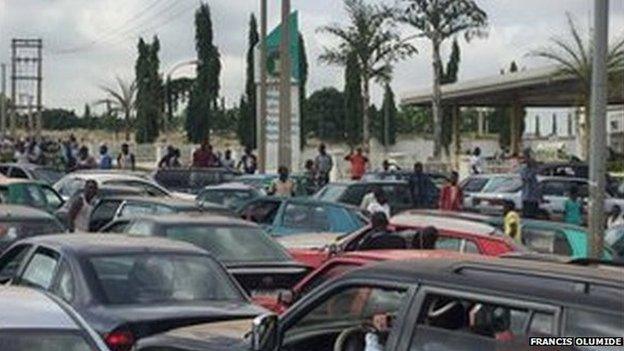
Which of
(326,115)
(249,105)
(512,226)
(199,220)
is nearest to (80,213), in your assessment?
(199,220)

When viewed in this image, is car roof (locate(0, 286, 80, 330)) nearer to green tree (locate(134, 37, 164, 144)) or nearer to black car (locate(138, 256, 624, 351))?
black car (locate(138, 256, 624, 351))

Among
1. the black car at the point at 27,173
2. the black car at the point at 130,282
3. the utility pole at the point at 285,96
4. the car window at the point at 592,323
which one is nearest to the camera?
the car window at the point at 592,323

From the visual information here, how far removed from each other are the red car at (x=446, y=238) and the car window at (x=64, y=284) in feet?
13.8

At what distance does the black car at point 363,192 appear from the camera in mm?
23703

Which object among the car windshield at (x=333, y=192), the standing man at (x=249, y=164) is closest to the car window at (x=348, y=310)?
the car windshield at (x=333, y=192)

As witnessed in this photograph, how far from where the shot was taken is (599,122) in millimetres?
14383

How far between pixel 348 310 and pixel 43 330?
1.67 m

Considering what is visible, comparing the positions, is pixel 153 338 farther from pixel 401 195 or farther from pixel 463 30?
pixel 463 30

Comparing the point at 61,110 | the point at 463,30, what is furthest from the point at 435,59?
the point at 61,110

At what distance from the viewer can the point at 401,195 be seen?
25.8 m

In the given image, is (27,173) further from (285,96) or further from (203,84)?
(203,84)

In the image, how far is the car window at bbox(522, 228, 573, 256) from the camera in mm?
15633

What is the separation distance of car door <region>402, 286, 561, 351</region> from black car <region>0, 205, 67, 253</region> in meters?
9.27

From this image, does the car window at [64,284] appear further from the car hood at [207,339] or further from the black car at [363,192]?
the black car at [363,192]
